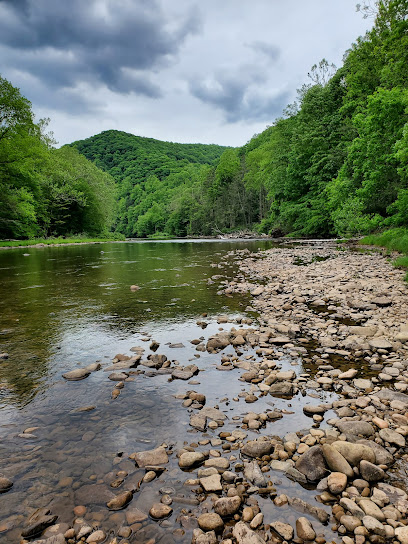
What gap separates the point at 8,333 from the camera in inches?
254

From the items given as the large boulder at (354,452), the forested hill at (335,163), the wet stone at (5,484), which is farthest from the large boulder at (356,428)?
the forested hill at (335,163)

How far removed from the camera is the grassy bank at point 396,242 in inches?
481

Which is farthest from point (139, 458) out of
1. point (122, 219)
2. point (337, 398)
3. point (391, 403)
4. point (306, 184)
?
point (122, 219)

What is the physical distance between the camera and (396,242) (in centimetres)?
1720

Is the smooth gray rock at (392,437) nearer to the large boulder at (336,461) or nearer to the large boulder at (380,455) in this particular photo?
the large boulder at (380,455)

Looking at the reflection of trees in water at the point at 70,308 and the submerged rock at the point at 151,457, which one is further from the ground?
the submerged rock at the point at 151,457

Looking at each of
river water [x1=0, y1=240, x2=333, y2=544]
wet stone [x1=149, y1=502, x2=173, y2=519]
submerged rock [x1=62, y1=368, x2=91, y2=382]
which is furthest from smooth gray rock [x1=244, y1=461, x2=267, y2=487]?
submerged rock [x1=62, y1=368, x2=91, y2=382]

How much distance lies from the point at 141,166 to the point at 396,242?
519 ft

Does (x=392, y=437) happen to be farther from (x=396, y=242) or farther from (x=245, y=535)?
(x=396, y=242)

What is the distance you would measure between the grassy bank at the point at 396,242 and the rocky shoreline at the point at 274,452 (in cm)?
773

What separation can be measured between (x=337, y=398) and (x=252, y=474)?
163 centimetres

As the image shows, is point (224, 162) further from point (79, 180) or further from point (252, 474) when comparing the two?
point (252, 474)

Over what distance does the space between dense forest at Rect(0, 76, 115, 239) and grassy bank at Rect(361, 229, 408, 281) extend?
37018mm

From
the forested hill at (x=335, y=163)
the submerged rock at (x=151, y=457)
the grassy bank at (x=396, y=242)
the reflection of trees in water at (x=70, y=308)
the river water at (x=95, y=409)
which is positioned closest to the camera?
the river water at (x=95, y=409)
